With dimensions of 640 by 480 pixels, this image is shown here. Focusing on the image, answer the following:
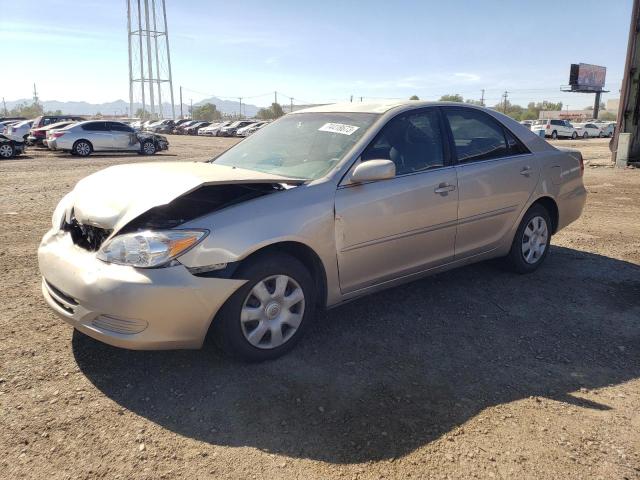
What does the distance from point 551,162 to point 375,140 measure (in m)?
2.33

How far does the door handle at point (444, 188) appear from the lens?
4.04m

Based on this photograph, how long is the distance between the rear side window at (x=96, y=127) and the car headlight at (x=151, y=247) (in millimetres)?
20481

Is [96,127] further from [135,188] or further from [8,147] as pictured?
[135,188]

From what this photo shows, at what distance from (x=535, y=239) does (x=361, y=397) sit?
304 centimetres

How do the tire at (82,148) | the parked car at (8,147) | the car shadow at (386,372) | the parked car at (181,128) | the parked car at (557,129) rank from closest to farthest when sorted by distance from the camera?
1. the car shadow at (386,372)
2. the parked car at (8,147)
3. the tire at (82,148)
4. the parked car at (557,129)
5. the parked car at (181,128)

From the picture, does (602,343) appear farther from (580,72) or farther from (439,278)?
(580,72)

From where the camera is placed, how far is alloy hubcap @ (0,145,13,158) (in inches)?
747

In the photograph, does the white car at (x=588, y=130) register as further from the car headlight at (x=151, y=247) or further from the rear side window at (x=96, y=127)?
the car headlight at (x=151, y=247)

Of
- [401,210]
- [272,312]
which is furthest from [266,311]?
[401,210]

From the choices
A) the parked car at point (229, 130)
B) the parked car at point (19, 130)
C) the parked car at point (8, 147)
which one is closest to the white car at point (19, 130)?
the parked car at point (19, 130)

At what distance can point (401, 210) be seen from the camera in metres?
3.77

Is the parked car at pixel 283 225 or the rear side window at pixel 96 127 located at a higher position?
the rear side window at pixel 96 127

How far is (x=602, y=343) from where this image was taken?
365cm

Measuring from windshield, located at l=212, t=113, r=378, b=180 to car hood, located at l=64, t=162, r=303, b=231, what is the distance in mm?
314
